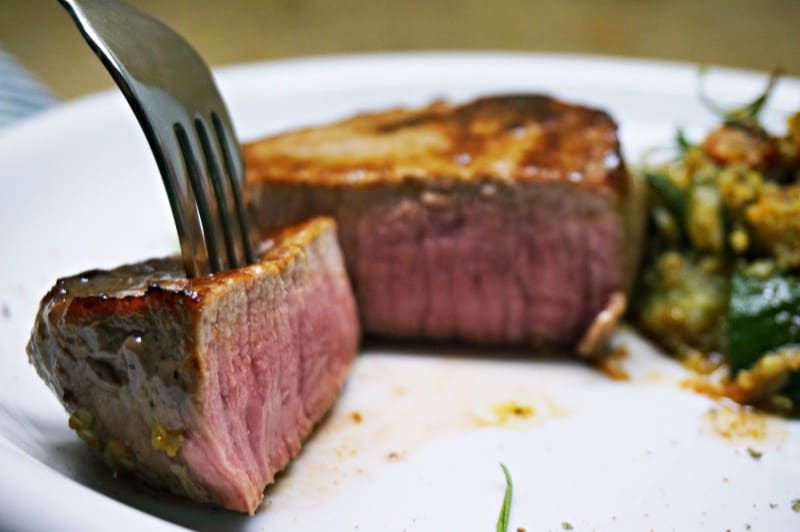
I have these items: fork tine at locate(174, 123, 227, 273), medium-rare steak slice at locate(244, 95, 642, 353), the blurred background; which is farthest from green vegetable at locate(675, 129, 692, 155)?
the blurred background

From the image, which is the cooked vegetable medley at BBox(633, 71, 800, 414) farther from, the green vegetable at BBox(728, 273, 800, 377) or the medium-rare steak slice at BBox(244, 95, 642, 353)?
the medium-rare steak slice at BBox(244, 95, 642, 353)

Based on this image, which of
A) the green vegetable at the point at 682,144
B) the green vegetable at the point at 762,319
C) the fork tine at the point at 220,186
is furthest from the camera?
the green vegetable at the point at 682,144

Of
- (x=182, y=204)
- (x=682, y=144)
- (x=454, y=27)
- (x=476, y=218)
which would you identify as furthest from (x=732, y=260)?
(x=454, y=27)

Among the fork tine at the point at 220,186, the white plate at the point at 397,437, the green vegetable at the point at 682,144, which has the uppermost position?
the fork tine at the point at 220,186

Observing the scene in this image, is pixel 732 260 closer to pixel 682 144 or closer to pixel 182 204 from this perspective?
pixel 682 144

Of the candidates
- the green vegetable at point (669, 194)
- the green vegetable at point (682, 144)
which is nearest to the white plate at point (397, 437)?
the green vegetable at point (669, 194)

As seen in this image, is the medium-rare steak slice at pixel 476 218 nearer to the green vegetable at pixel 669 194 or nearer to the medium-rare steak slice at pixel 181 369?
the green vegetable at pixel 669 194
